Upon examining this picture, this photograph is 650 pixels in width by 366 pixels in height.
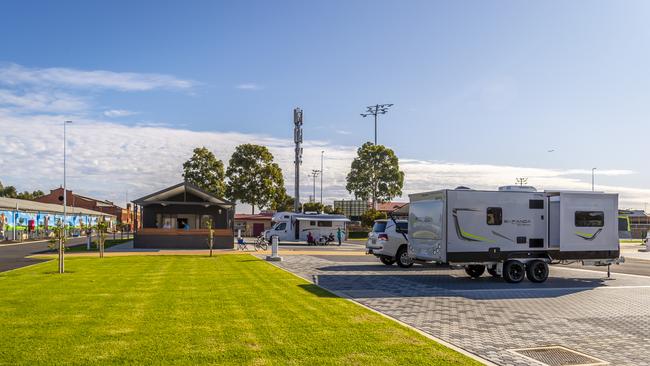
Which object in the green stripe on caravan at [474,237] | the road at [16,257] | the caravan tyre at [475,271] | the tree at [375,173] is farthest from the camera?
the tree at [375,173]

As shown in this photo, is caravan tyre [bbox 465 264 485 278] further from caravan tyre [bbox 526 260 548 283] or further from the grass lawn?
the grass lawn

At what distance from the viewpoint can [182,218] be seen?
38.8 m

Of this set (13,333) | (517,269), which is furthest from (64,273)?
(517,269)

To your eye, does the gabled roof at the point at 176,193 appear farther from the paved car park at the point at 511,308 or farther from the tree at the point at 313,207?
the tree at the point at 313,207

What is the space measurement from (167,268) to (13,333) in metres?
11.1

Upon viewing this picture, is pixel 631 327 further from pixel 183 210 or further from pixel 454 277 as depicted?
pixel 183 210

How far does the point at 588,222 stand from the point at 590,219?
0.14 m

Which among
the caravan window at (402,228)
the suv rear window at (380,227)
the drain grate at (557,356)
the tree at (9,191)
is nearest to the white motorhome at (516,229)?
the caravan window at (402,228)

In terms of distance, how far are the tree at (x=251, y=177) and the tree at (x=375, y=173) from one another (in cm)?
1013

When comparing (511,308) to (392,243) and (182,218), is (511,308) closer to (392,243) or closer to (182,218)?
(392,243)

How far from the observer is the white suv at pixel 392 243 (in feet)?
71.9

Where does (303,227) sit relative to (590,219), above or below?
below

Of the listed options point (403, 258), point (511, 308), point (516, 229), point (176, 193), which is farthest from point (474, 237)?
point (176, 193)

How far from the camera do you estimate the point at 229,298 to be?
11.9 metres
